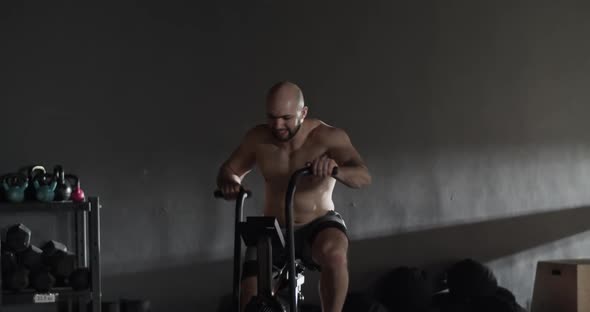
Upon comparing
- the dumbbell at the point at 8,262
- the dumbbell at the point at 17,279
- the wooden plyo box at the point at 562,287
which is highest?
the dumbbell at the point at 8,262

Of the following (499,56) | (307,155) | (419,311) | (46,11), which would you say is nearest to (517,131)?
(499,56)

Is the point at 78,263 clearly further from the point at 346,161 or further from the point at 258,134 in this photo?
the point at 346,161

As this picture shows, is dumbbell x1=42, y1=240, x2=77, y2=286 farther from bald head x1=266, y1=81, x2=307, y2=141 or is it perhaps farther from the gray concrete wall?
bald head x1=266, y1=81, x2=307, y2=141

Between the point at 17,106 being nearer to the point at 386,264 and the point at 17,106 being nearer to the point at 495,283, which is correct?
the point at 386,264

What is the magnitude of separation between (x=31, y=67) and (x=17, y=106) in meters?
0.23

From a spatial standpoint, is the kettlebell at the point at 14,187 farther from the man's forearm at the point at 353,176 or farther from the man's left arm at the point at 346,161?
Answer: the man's forearm at the point at 353,176

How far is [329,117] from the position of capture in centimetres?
522

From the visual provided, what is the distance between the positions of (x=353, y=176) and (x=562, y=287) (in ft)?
8.66

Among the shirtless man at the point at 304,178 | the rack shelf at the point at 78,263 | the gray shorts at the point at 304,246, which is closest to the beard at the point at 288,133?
the shirtless man at the point at 304,178

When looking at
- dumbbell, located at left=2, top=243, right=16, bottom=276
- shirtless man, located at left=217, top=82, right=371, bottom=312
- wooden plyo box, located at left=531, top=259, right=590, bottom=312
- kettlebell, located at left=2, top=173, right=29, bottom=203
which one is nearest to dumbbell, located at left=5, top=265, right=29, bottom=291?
dumbbell, located at left=2, top=243, right=16, bottom=276

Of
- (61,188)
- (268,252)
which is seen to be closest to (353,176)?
(268,252)

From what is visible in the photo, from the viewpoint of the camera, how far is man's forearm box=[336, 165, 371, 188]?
3145mm

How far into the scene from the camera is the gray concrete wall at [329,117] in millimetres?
4691

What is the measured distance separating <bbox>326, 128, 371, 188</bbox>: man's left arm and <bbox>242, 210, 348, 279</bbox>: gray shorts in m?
0.20
